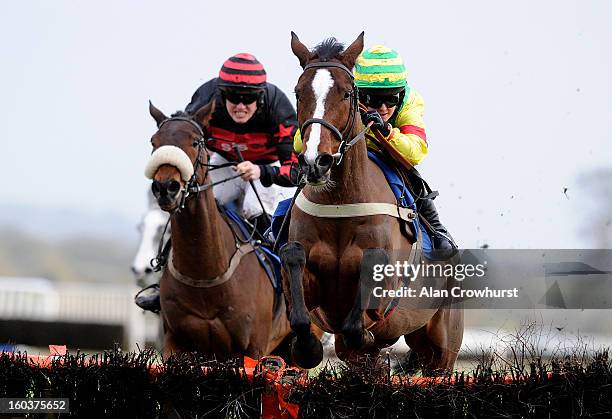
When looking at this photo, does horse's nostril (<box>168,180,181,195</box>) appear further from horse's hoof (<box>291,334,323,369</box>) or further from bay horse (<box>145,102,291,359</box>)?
horse's hoof (<box>291,334,323,369</box>)

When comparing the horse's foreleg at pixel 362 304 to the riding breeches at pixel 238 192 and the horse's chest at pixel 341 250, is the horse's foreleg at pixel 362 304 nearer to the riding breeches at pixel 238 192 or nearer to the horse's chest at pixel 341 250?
the horse's chest at pixel 341 250

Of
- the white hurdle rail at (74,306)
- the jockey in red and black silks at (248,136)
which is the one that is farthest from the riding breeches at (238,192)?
the white hurdle rail at (74,306)

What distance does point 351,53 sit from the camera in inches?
208

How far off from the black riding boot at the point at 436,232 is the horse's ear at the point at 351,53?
4.15ft

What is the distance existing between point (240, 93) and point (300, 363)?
269 centimetres

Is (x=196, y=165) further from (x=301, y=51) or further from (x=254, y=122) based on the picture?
(x=301, y=51)

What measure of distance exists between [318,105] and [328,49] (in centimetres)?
41

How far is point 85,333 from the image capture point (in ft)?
55.7

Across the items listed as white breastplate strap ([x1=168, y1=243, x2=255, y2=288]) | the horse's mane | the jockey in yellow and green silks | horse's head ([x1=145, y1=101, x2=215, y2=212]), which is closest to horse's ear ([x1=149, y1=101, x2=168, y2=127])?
horse's head ([x1=145, y1=101, x2=215, y2=212])

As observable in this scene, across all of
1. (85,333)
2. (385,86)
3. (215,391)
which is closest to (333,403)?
(215,391)

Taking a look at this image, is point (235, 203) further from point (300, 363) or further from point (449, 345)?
point (300, 363)

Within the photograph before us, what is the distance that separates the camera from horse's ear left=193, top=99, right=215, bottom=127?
7164 millimetres

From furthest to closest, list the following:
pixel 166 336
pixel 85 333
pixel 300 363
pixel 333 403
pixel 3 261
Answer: pixel 3 261, pixel 85 333, pixel 166 336, pixel 300 363, pixel 333 403

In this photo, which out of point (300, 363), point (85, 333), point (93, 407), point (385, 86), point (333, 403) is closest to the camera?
point (333, 403)
